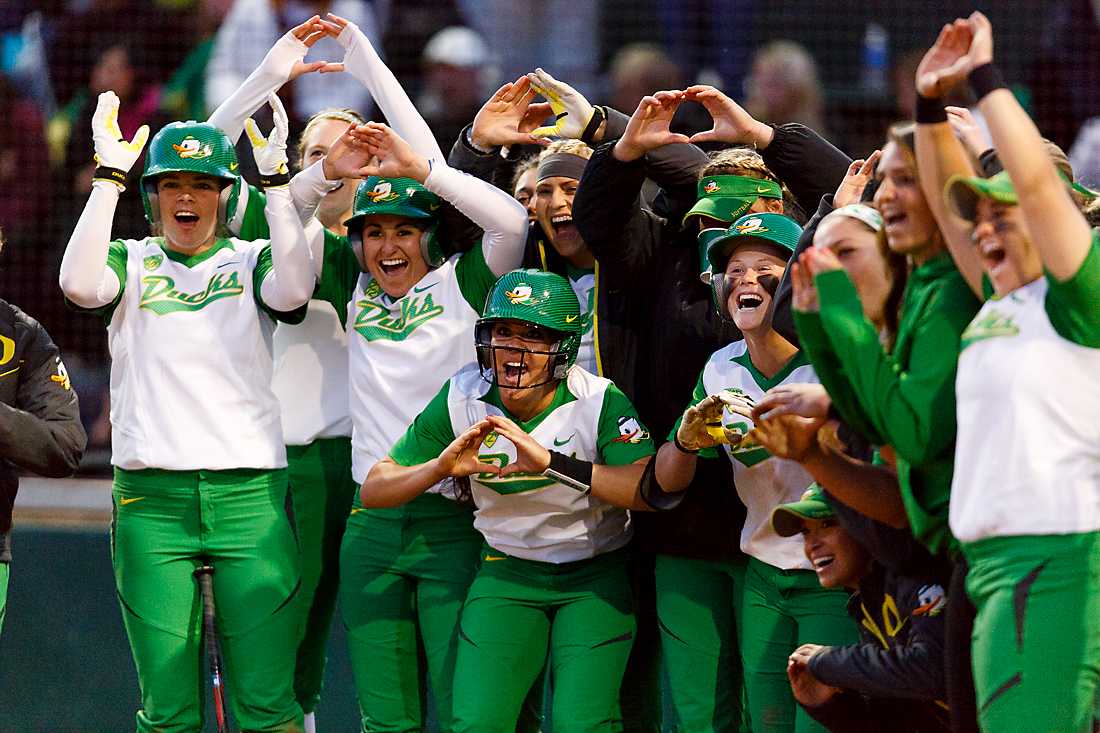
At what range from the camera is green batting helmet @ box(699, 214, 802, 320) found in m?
3.89

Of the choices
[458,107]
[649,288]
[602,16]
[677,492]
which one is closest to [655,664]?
[677,492]

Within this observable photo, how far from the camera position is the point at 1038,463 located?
265 centimetres

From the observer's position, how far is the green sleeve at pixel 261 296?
175 inches

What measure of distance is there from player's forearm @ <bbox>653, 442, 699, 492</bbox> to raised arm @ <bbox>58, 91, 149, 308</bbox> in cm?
160

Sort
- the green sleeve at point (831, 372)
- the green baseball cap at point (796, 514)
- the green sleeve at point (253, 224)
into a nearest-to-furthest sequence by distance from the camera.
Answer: the green sleeve at point (831, 372)
the green baseball cap at point (796, 514)
the green sleeve at point (253, 224)

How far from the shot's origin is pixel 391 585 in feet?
14.3

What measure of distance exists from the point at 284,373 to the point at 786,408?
2.13 meters

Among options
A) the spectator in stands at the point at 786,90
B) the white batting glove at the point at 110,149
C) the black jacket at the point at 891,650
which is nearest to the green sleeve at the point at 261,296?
the white batting glove at the point at 110,149

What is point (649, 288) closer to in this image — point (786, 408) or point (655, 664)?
point (655, 664)

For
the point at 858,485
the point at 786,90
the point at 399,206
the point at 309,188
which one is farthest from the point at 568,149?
the point at 786,90

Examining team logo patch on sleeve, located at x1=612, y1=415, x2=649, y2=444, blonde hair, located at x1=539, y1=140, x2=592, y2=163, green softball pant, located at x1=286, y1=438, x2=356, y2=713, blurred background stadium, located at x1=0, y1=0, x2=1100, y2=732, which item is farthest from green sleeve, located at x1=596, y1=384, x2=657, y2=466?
blurred background stadium, located at x1=0, y1=0, x2=1100, y2=732

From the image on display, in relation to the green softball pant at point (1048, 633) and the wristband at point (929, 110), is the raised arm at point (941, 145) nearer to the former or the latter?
the wristband at point (929, 110)

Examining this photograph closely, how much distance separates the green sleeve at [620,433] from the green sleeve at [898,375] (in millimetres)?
1184

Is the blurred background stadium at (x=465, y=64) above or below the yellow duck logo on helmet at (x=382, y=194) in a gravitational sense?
above
